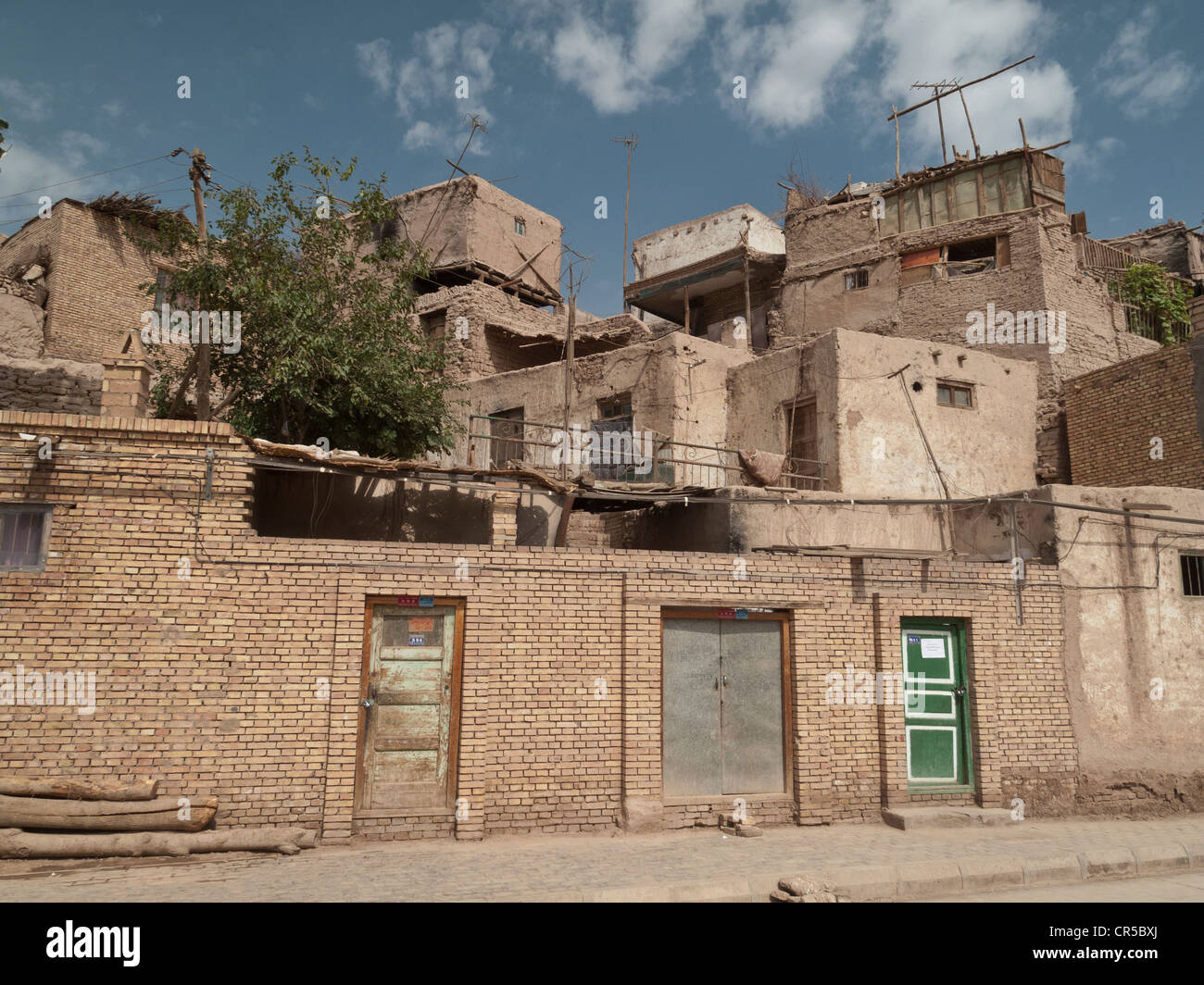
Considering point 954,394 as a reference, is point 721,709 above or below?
below

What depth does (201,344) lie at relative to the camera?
1162 centimetres

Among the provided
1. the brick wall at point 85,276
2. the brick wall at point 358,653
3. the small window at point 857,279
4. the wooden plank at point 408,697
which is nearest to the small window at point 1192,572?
the brick wall at point 358,653

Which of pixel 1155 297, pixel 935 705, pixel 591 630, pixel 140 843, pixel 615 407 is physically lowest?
pixel 140 843

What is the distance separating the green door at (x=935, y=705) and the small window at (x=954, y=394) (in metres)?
7.62

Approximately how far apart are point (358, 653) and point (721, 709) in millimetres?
3963

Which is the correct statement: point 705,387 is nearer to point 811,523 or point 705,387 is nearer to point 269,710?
point 811,523

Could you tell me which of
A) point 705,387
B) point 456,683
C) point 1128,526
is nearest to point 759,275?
point 705,387

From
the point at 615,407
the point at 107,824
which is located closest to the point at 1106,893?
the point at 107,824

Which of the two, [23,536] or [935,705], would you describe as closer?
[23,536]

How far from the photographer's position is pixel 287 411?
13.5 m

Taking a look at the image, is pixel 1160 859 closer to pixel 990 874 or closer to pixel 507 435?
pixel 990 874

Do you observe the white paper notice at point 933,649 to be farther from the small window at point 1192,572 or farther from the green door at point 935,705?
the small window at point 1192,572

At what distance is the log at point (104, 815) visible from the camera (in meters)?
7.06
